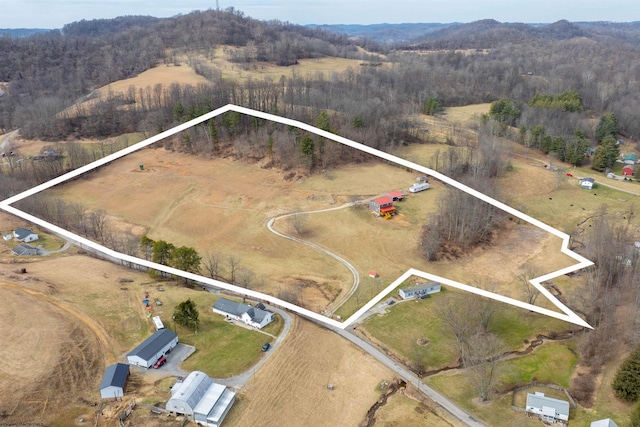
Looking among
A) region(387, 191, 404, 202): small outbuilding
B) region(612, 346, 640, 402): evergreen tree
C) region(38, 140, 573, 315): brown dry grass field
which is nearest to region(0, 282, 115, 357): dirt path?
region(38, 140, 573, 315): brown dry grass field

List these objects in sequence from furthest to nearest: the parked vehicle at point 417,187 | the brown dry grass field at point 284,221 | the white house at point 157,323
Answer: the parked vehicle at point 417,187 → the brown dry grass field at point 284,221 → the white house at point 157,323

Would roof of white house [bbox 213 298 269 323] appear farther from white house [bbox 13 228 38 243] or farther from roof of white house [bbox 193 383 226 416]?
white house [bbox 13 228 38 243]

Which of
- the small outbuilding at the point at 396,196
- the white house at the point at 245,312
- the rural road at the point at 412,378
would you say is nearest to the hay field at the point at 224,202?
the small outbuilding at the point at 396,196

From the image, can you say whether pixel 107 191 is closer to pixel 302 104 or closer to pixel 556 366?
pixel 302 104

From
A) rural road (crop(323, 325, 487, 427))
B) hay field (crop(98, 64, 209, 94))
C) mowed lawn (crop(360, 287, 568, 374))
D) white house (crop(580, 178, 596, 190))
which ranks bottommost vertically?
rural road (crop(323, 325, 487, 427))

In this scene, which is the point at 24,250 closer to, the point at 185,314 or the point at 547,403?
the point at 185,314

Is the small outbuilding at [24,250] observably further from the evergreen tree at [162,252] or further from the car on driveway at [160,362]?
the car on driveway at [160,362]

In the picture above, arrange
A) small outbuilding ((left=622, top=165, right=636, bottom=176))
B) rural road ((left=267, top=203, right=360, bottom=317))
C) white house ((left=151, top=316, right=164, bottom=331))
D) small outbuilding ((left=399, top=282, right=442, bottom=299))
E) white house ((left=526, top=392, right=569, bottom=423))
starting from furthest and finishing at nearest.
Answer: small outbuilding ((left=622, top=165, right=636, bottom=176)) < small outbuilding ((left=399, top=282, right=442, bottom=299)) < rural road ((left=267, top=203, right=360, bottom=317)) < white house ((left=151, top=316, right=164, bottom=331)) < white house ((left=526, top=392, right=569, bottom=423))
